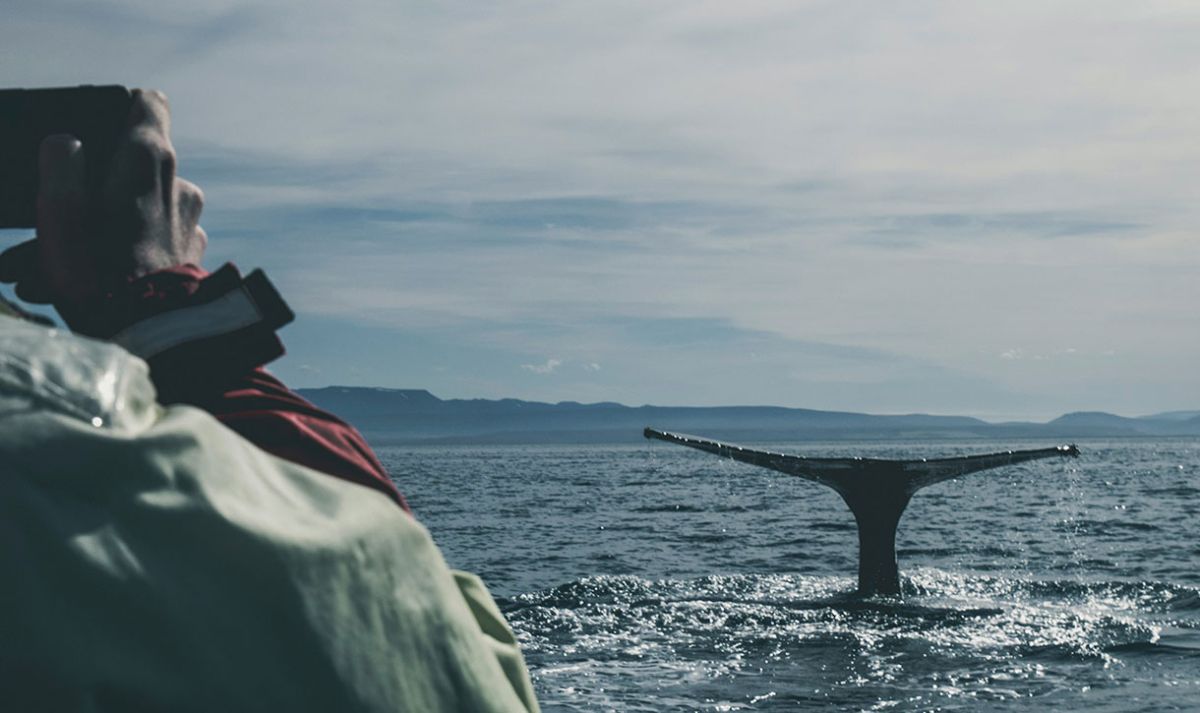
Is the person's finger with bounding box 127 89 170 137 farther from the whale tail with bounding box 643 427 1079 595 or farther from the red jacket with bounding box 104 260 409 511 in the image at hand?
the whale tail with bounding box 643 427 1079 595

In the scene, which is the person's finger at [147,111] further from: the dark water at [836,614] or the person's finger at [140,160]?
the dark water at [836,614]

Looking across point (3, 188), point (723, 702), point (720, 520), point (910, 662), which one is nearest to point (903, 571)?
point (910, 662)

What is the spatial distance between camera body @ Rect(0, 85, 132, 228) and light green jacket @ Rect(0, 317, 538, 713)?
16.6 inches

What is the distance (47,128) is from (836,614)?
21242 mm

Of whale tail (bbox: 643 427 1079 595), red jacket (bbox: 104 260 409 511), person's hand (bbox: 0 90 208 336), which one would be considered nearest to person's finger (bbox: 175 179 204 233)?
person's hand (bbox: 0 90 208 336)

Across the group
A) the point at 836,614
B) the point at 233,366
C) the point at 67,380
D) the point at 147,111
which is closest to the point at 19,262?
the point at 147,111

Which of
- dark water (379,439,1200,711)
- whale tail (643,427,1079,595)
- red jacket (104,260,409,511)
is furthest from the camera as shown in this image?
whale tail (643,427,1079,595)

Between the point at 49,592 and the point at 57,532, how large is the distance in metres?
0.05

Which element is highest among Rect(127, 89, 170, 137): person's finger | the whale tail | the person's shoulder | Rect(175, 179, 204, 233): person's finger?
Rect(127, 89, 170, 137): person's finger

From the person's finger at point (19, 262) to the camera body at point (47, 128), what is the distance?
3cm

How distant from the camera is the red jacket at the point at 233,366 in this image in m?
1.20

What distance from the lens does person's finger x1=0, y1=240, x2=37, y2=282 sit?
1407mm

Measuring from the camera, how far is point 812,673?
16125 millimetres

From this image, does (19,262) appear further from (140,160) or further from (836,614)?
(836,614)
